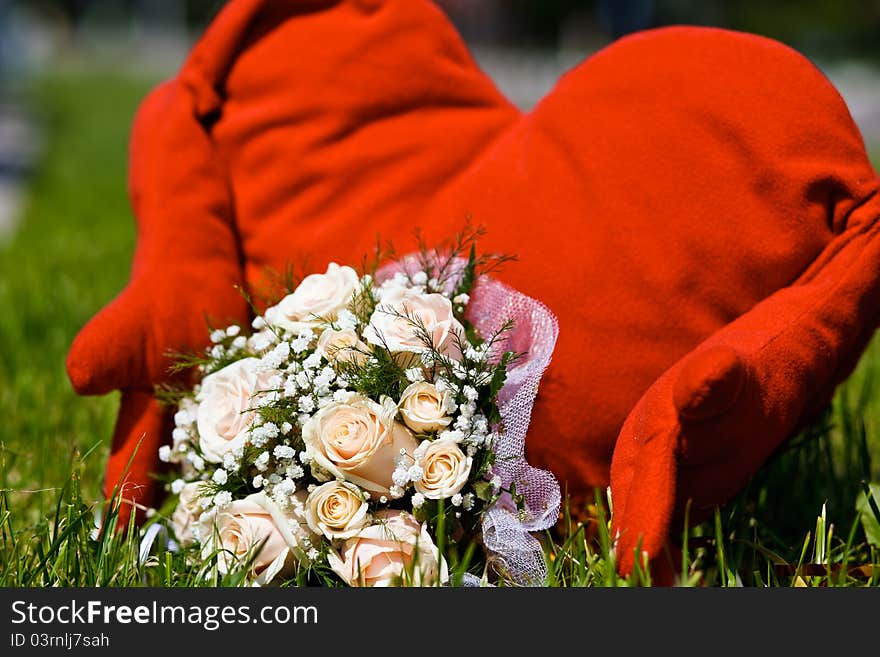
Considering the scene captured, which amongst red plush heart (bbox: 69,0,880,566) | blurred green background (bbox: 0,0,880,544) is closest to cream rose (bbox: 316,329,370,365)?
red plush heart (bbox: 69,0,880,566)

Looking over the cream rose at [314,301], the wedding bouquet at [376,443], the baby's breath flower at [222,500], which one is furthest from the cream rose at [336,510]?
the cream rose at [314,301]

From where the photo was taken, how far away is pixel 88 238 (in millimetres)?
3914

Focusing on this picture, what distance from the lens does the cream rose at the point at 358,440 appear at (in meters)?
1.27

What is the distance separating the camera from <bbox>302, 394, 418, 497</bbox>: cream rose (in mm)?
1273

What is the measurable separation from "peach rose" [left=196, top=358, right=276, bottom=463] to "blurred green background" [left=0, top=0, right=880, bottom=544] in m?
0.29

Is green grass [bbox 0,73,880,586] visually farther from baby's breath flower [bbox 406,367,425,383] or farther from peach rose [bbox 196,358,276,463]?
baby's breath flower [bbox 406,367,425,383]

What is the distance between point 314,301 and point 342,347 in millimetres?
87

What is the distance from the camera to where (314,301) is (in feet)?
4.62

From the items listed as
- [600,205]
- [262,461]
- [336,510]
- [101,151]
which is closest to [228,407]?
[262,461]

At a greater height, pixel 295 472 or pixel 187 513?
pixel 295 472

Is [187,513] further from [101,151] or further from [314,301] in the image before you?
[101,151]

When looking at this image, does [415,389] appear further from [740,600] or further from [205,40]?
[205,40]

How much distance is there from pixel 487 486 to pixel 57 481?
0.81 metres

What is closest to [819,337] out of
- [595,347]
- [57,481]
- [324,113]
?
[595,347]
